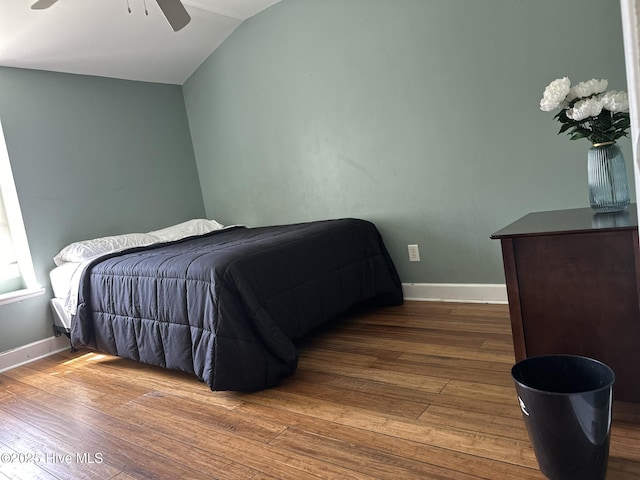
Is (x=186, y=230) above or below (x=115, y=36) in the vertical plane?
below

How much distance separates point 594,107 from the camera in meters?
1.56

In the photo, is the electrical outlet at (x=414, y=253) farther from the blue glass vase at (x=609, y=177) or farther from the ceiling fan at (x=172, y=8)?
the ceiling fan at (x=172, y=8)

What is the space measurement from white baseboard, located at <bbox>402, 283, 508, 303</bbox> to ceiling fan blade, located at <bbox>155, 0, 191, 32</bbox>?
2050 millimetres

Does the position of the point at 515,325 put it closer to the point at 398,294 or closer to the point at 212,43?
the point at 398,294

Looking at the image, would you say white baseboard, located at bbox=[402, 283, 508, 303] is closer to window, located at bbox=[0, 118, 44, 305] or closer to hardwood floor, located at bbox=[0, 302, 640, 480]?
hardwood floor, located at bbox=[0, 302, 640, 480]

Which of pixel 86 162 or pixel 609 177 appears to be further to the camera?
pixel 86 162

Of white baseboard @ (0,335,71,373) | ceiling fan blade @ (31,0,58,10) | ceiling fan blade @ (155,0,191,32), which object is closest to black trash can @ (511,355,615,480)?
ceiling fan blade @ (155,0,191,32)

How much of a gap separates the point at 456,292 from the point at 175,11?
7.27 feet

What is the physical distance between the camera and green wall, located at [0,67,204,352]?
9.76ft

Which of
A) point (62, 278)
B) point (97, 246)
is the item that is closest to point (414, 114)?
point (97, 246)

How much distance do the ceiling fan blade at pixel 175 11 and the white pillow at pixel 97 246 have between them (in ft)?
4.93

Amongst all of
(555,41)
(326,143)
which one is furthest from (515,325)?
(326,143)

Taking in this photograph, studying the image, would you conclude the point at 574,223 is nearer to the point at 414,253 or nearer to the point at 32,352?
the point at 414,253

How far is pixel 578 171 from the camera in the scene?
2379 millimetres
